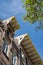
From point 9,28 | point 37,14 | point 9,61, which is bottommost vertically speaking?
point 37,14

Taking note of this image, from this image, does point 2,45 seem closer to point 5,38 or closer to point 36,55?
point 5,38

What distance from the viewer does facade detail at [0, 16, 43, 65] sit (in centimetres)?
2909

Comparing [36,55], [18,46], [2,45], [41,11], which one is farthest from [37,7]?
[36,55]

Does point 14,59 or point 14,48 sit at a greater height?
point 14,48

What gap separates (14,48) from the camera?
105ft

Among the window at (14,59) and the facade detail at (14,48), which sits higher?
the facade detail at (14,48)

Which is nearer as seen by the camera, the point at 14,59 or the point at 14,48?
the point at 14,59

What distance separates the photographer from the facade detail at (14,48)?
29091mm

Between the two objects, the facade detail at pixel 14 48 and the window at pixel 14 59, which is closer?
the facade detail at pixel 14 48

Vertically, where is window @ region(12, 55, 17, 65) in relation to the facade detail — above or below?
below

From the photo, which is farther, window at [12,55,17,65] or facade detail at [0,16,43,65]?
window at [12,55,17,65]

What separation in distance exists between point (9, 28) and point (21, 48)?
3.35m

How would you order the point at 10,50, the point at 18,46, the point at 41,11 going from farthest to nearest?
the point at 18,46, the point at 10,50, the point at 41,11

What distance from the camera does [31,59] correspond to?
36.1 meters
